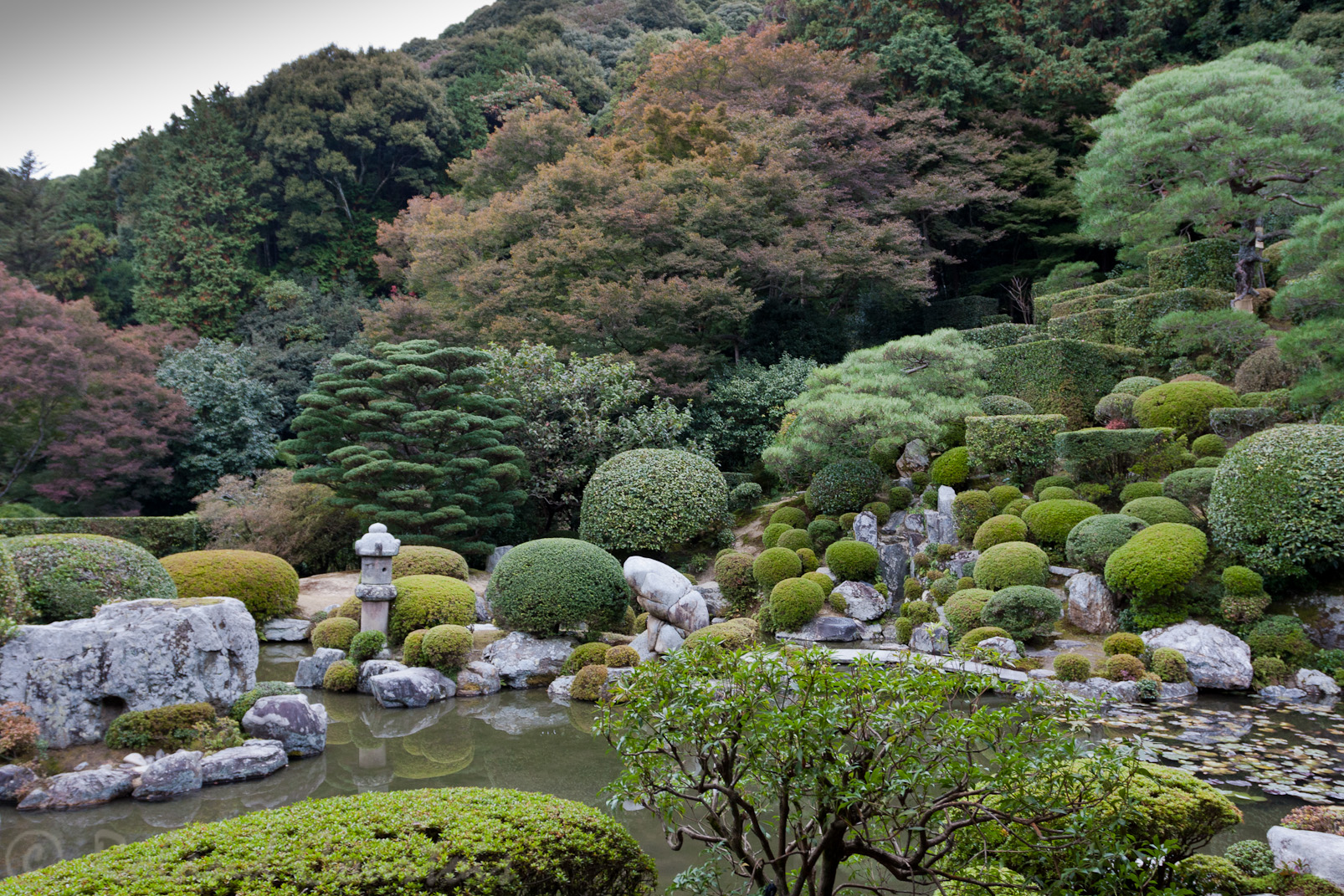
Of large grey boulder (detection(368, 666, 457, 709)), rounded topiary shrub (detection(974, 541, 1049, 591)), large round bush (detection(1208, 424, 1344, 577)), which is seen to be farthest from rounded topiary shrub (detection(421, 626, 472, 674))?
large round bush (detection(1208, 424, 1344, 577))

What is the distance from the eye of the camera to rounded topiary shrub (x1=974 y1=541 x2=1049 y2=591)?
32.4 feet

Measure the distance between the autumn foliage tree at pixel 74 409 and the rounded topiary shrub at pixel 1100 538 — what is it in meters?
17.9

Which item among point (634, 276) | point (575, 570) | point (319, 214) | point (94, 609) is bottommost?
point (575, 570)

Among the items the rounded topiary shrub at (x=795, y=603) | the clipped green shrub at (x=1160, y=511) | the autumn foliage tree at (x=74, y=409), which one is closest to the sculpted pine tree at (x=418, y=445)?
the autumn foliage tree at (x=74, y=409)

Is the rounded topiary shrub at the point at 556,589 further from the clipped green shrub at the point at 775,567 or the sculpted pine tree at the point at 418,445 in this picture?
the sculpted pine tree at the point at 418,445

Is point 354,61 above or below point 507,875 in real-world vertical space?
above

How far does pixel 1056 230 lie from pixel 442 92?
2319 cm

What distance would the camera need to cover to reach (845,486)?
13.4 meters

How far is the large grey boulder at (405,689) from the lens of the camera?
8.99 metres

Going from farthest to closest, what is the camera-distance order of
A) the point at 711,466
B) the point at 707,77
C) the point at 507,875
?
the point at 707,77 → the point at 711,466 → the point at 507,875

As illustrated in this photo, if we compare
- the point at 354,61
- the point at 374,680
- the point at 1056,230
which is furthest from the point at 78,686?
the point at 354,61

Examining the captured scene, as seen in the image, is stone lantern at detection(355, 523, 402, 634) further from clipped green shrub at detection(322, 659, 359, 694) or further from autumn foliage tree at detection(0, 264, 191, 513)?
autumn foliage tree at detection(0, 264, 191, 513)

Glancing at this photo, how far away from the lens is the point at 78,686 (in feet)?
22.8

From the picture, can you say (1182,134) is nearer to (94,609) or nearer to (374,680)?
(374,680)
